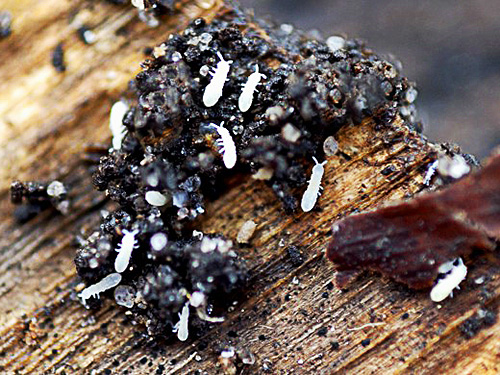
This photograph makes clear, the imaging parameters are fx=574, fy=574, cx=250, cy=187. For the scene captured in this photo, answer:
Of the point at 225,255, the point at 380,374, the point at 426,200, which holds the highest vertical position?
the point at 225,255

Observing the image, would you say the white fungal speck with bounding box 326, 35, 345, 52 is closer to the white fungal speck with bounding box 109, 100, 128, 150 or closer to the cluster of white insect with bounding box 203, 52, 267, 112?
the cluster of white insect with bounding box 203, 52, 267, 112

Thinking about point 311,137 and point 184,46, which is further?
point 184,46

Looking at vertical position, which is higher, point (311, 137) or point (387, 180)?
point (311, 137)

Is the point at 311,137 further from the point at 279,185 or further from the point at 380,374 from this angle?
the point at 380,374

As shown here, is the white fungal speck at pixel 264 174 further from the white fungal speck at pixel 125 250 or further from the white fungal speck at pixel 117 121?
the white fungal speck at pixel 117 121

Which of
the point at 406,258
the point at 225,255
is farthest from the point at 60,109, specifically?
the point at 406,258

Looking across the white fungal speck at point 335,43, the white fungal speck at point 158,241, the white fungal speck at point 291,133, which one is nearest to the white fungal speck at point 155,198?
the white fungal speck at point 158,241

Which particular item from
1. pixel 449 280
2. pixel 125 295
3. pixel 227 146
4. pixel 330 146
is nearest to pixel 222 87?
pixel 227 146

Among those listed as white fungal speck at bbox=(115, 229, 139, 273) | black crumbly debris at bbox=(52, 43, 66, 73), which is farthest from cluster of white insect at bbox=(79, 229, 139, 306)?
black crumbly debris at bbox=(52, 43, 66, 73)
